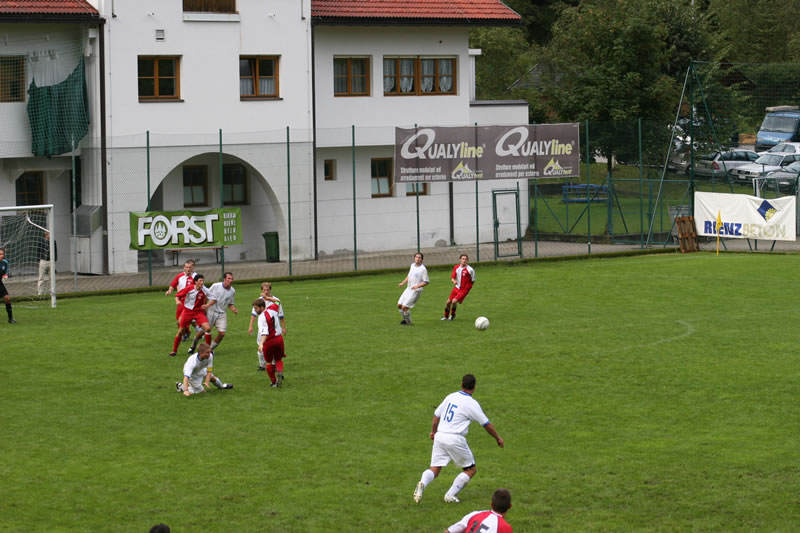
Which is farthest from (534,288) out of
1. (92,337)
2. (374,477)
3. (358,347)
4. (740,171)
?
(740,171)

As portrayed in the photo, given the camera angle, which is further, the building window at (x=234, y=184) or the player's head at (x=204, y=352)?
the building window at (x=234, y=184)

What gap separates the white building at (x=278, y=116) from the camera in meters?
38.8

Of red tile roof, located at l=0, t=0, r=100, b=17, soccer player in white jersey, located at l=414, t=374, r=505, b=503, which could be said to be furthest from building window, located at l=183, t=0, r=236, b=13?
soccer player in white jersey, located at l=414, t=374, r=505, b=503

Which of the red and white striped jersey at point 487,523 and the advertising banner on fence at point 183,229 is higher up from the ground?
the advertising banner on fence at point 183,229

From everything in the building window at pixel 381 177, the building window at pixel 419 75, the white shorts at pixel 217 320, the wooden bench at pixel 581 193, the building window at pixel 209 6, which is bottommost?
the white shorts at pixel 217 320

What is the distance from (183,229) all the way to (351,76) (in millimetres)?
11162

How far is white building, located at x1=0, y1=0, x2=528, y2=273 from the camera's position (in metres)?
38.8

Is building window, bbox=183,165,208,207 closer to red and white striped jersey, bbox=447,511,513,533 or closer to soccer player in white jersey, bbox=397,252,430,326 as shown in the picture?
soccer player in white jersey, bbox=397,252,430,326

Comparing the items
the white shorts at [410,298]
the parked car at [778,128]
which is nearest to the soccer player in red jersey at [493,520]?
the white shorts at [410,298]

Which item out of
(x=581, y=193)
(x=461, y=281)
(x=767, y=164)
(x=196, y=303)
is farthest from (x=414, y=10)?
(x=767, y=164)

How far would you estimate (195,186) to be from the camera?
42.4 meters

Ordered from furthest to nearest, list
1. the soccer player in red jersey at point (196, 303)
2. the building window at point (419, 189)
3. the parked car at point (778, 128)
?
the parked car at point (778, 128) → the building window at point (419, 189) → the soccer player in red jersey at point (196, 303)

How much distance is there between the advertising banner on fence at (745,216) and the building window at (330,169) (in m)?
13.5

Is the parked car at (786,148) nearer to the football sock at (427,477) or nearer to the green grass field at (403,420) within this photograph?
the green grass field at (403,420)
